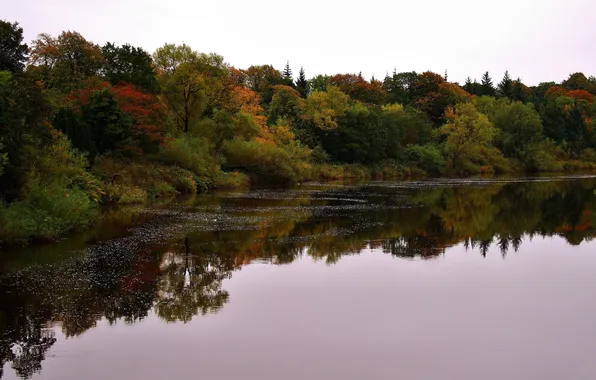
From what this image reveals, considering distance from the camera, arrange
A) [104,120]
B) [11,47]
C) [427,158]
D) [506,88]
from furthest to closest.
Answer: [506,88] < [427,158] < [104,120] < [11,47]

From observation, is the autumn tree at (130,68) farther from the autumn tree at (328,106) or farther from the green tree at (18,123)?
the autumn tree at (328,106)

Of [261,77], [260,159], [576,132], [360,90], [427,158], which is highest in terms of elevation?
[261,77]

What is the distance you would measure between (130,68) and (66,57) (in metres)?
6.87

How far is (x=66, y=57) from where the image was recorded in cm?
4797

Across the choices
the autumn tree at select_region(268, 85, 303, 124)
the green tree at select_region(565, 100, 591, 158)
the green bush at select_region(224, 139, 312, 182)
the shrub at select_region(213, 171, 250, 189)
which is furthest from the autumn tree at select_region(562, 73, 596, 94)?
the shrub at select_region(213, 171, 250, 189)

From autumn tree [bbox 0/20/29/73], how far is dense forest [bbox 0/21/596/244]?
4 centimetres

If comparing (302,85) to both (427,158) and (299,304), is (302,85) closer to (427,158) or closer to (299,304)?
(427,158)

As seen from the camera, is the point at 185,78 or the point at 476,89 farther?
the point at 476,89

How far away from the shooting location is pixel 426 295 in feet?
41.6

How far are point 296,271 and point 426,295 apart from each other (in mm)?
3813

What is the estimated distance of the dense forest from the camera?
19969mm

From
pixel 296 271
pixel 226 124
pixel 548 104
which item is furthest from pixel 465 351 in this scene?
pixel 548 104

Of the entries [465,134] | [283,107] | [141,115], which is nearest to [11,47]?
[141,115]

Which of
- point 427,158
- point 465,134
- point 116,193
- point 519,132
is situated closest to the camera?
point 116,193
